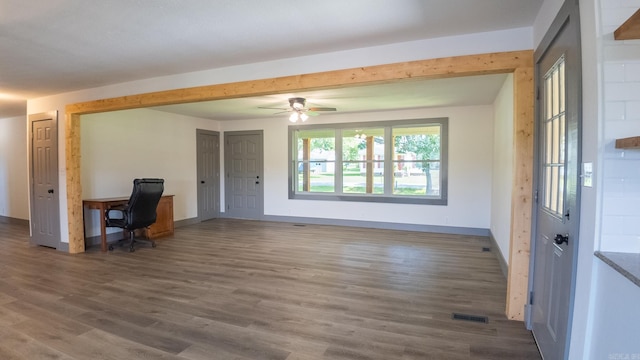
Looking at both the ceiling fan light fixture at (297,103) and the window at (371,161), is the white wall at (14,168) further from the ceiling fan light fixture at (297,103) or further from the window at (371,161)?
the ceiling fan light fixture at (297,103)

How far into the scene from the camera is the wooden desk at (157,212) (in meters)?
4.95

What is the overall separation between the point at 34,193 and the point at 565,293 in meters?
7.15

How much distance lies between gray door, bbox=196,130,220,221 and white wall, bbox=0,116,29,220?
381cm

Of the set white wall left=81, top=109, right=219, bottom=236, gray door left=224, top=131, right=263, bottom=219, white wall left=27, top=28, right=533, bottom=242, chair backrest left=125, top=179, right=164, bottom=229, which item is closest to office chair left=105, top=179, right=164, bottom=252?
chair backrest left=125, top=179, right=164, bottom=229

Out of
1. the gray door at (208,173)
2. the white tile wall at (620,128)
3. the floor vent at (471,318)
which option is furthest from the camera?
the gray door at (208,173)

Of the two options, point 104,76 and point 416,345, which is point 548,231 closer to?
point 416,345

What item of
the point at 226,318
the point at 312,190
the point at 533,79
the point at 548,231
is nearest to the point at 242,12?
the point at 533,79

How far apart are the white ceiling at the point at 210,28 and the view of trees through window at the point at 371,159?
3.77m

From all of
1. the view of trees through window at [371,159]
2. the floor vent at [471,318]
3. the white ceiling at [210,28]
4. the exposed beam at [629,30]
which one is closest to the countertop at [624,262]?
the exposed beam at [629,30]

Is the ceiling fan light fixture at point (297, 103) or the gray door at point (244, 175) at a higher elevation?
the ceiling fan light fixture at point (297, 103)

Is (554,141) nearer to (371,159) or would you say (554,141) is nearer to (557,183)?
(557,183)

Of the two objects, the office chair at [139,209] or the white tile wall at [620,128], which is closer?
the white tile wall at [620,128]

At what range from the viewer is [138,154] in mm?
6102

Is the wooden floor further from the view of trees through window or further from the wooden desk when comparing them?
the view of trees through window
